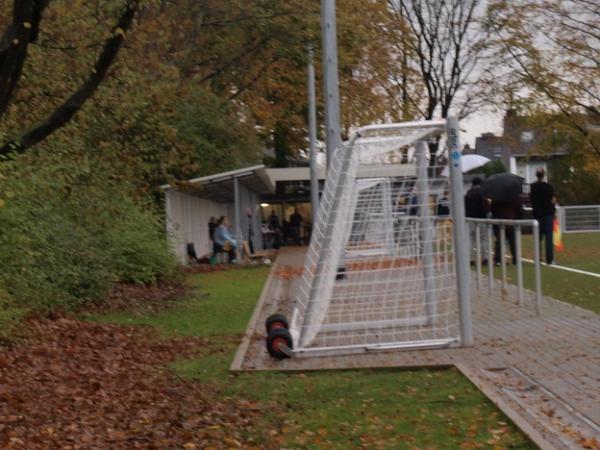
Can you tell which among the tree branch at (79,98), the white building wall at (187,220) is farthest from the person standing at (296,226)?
the tree branch at (79,98)

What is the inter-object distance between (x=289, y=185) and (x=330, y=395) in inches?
1603

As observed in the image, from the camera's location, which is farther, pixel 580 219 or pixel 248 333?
pixel 580 219

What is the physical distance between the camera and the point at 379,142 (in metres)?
Answer: 12.9

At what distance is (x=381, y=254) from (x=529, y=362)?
3.17m

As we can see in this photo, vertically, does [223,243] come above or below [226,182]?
below

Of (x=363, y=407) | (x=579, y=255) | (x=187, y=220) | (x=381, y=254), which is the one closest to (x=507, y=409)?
(x=363, y=407)

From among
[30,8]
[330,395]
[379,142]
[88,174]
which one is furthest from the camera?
[88,174]

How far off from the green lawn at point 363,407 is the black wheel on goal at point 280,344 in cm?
48

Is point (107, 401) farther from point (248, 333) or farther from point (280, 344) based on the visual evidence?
point (248, 333)

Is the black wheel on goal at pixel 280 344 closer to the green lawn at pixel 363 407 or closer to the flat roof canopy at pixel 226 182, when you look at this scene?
the green lawn at pixel 363 407

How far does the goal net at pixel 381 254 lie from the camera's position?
12.6 m

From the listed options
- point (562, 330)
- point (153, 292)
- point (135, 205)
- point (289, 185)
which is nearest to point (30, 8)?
point (562, 330)

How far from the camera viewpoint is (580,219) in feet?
164

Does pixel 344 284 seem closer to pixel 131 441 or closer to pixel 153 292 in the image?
pixel 131 441
